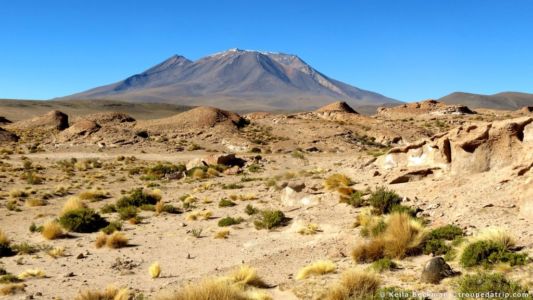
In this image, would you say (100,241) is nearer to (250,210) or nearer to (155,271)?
(155,271)

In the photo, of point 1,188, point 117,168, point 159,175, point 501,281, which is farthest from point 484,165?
point 117,168

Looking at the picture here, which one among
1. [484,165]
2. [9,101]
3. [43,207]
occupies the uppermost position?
[9,101]

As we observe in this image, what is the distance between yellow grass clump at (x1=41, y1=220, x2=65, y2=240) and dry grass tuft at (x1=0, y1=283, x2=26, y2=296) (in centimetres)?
481

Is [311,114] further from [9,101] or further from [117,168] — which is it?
[9,101]

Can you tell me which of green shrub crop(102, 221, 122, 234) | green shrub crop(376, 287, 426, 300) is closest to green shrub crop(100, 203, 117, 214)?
green shrub crop(102, 221, 122, 234)

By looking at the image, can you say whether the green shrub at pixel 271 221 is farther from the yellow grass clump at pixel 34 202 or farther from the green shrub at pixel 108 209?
the yellow grass clump at pixel 34 202

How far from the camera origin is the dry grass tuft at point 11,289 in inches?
358

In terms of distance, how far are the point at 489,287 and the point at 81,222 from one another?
41.4ft

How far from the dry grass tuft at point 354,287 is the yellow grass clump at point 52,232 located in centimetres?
997

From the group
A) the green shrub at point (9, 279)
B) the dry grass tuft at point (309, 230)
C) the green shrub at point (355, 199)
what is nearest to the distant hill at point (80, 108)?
the green shrub at point (355, 199)

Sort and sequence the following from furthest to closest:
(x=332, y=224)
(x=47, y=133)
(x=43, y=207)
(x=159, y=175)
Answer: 1. (x=47, y=133)
2. (x=159, y=175)
3. (x=43, y=207)
4. (x=332, y=224)

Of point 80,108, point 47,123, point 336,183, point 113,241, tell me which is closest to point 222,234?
point 113,241

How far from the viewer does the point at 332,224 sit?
44.4ft

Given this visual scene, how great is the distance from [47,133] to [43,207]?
31424mm
